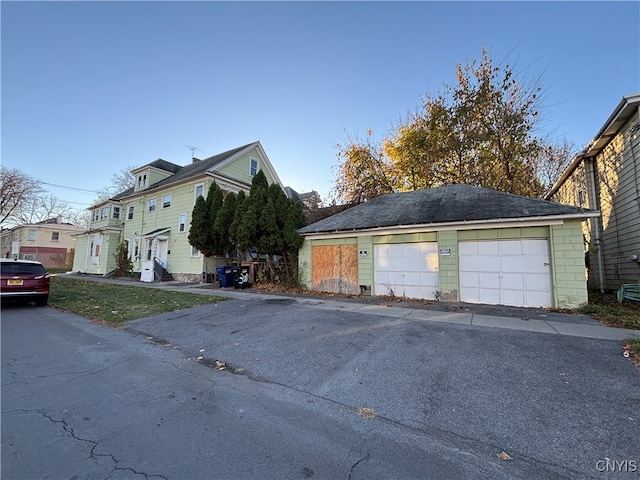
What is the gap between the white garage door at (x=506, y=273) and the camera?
27.1 feet

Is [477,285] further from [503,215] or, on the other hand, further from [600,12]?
[600,12]

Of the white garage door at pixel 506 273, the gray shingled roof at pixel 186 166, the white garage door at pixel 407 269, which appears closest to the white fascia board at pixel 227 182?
the gray shingled roof at pixel 186 166

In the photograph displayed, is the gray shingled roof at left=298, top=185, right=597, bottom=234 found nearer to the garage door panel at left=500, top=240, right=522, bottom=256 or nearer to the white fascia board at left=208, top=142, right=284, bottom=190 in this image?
the garage door panel at left=500, top=240, right=522, bottom=256

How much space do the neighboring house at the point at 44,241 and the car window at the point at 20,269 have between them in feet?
118

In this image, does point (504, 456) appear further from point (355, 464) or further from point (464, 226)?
point (464, 226)

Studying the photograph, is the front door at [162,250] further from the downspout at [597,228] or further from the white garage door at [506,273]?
the downspout at [597,228]

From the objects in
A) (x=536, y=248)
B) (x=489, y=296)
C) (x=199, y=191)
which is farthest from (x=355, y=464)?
(x=199, y=191)

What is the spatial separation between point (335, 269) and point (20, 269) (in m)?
10.9

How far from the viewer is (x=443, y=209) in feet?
34.5

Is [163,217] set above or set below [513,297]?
above

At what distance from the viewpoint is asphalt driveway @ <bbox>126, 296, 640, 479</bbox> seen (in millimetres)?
2395

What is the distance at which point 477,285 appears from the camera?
29.7 ft

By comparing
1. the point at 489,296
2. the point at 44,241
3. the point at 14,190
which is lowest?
the point at 489,296

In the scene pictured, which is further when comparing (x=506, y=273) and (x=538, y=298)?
(x=506, y=273)
